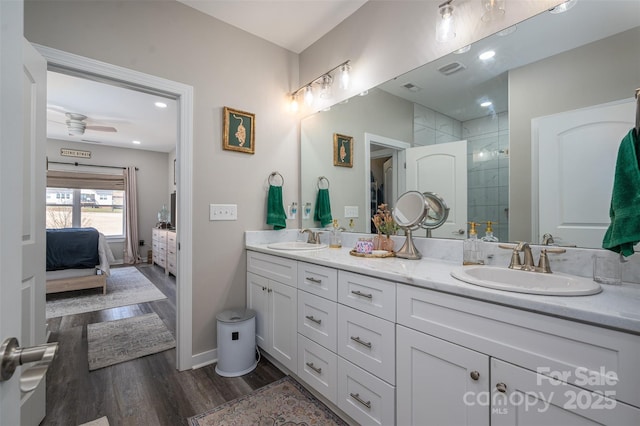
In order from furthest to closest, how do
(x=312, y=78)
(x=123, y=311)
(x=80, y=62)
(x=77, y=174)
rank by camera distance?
(x=77, y=174)
(x=123, y=311)
(x=312, y=78)
(x=80, y=62)

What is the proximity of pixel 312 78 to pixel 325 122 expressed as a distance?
433mm

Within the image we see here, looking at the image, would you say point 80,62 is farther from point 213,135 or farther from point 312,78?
point 312,78

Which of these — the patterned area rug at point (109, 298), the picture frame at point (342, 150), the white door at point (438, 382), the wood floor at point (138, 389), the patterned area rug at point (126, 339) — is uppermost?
the picture frame at point (342, 150)

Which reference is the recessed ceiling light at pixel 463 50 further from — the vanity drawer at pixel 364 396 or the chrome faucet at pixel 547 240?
the vanity drawer at pixel 364 396

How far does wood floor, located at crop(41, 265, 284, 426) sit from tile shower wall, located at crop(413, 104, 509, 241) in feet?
5.48

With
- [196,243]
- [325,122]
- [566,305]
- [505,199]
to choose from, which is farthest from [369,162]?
[566,305]

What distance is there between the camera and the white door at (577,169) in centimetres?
115

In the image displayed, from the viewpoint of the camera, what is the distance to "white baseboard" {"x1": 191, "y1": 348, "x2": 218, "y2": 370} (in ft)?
6.88

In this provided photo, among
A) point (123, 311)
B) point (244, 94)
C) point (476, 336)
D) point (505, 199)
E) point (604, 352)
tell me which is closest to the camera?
point (604, 352)

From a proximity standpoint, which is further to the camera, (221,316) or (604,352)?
(221,316)

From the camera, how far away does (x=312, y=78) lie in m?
2.56

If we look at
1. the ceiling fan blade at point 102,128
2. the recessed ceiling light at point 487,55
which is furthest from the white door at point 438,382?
the ceiling fan blade at point 102,128

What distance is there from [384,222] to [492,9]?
4.16 feet

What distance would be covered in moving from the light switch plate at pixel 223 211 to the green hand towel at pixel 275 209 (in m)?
0.28
